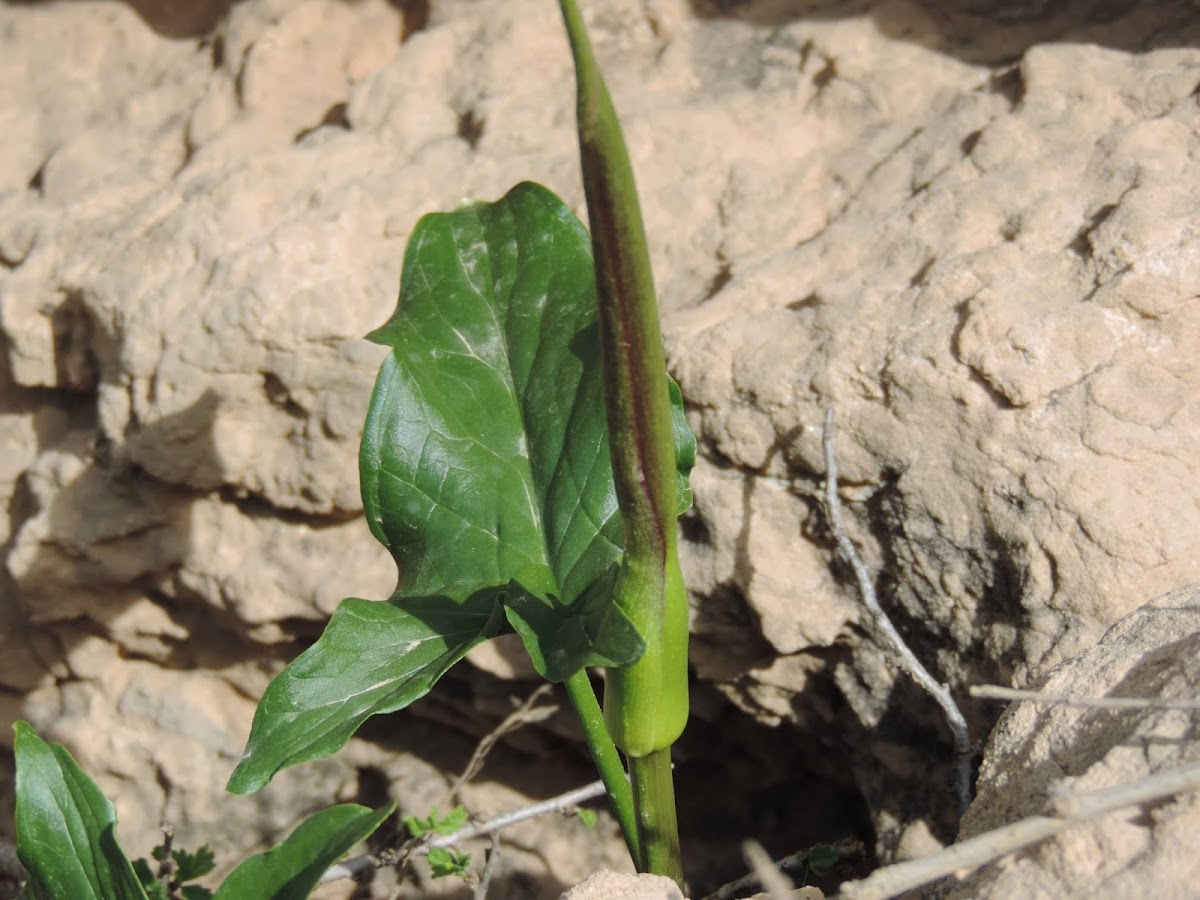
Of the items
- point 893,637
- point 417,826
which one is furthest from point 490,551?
point 417,826

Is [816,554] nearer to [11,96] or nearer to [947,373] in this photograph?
[947,373]

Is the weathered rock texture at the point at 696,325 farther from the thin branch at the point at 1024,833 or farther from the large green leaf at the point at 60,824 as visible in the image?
the large green leaf at the point at 60,824

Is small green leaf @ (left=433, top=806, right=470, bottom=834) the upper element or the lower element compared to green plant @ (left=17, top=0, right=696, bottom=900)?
lower

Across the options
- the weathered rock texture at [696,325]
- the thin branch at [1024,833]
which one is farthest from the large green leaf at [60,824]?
the thin branch at [1024,833]

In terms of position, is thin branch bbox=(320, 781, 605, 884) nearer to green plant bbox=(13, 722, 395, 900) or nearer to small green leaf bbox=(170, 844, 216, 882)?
small green leaf bbox=(170, 844, 216, 882)

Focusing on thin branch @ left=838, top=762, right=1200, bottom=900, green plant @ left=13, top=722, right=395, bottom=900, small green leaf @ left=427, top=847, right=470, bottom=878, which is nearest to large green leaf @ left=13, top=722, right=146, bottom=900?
green plant @ left=13, top=722, right=395, bottom=900

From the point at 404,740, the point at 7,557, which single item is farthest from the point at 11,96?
the point at 404,740

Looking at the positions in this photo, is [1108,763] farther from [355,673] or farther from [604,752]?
[355,673]
